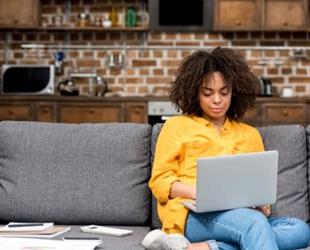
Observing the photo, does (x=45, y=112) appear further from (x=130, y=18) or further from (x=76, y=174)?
(x=76, y=174)

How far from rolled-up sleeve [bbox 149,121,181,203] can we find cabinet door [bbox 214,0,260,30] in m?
3.39

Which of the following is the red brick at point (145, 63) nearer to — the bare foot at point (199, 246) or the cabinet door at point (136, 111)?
the cabinet door at point (136, 111)

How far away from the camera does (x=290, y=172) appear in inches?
100

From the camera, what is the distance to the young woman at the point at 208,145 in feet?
7.13

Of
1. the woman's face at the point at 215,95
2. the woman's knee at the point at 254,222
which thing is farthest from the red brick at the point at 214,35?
the woman's knee at the point at 254,222

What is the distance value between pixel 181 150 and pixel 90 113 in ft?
10.1

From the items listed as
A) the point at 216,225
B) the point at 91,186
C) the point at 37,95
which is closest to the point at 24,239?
the point at 91,186

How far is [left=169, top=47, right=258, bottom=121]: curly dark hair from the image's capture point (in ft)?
8.05

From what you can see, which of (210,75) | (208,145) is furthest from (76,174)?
(210,75)

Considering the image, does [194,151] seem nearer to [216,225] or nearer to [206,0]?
[216,225]

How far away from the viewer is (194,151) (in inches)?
94.2

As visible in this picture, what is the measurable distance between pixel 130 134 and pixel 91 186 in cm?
26

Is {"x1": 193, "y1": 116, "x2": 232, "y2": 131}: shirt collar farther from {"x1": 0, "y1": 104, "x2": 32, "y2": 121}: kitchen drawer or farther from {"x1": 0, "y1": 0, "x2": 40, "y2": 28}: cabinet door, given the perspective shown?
{"x1": 0, "y1": 0, "x2": 40, "y2": 28}: cabinet door

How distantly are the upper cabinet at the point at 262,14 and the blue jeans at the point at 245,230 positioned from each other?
3495 mm
